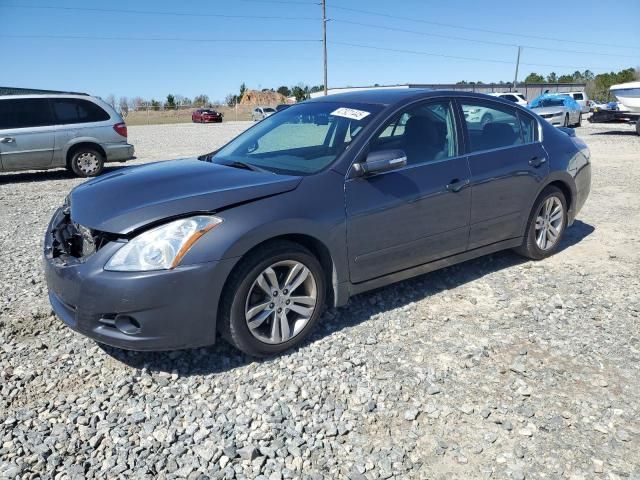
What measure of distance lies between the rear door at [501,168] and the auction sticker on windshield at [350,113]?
0.97 m

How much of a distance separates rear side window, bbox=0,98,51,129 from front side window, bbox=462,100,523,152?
31.3 ft

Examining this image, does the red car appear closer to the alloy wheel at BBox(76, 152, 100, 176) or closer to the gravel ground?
the alloy wheel at BBox(76, 152, 100, 176)

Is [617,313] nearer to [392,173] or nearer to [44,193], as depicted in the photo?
[392,173]

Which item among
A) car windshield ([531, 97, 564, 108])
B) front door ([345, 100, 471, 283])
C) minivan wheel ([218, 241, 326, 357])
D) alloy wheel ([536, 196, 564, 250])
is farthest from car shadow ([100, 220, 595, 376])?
car windshield ([531, 97, 564, 108])

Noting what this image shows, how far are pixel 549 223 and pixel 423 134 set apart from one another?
1894 millimetres

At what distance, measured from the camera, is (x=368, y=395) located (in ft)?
9.83

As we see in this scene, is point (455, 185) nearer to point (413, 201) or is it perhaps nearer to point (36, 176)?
point (413, 201)

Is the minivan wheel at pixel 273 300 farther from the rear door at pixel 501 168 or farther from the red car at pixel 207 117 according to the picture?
the red car at pixel 207 117

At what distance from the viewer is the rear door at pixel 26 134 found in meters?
10.5

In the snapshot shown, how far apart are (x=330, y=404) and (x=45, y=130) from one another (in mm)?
10245

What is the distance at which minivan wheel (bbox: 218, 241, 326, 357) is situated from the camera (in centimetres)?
313

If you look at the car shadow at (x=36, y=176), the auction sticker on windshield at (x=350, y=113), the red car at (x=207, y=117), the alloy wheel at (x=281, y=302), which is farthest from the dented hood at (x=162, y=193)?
the red car at (x=207, y=117)

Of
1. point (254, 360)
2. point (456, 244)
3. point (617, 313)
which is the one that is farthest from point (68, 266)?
point (617, 313)

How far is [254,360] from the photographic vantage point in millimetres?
3371
